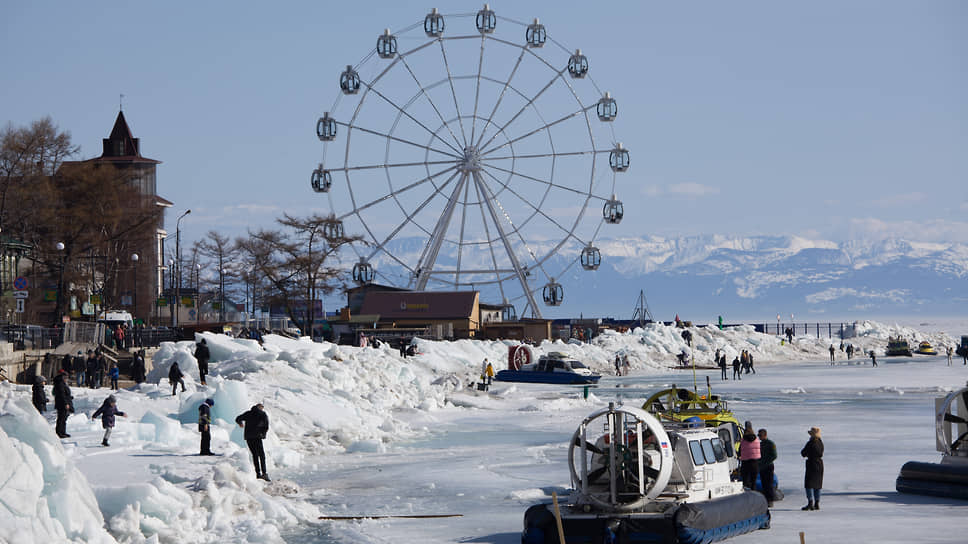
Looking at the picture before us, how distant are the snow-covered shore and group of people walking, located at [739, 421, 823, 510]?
7.66 metres

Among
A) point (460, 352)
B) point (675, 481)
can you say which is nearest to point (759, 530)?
point (675, 481)

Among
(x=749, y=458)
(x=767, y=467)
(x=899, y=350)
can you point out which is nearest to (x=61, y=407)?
(x=749, y=458)

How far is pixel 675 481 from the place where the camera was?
1845 cm

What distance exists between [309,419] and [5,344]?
49.8 ft

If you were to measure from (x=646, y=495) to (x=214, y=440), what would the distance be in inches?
515

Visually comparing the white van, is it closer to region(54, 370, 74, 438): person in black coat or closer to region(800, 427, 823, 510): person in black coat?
region(54, 370, 74, 438): person in black coat

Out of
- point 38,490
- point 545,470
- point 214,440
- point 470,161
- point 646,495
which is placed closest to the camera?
point 38,490

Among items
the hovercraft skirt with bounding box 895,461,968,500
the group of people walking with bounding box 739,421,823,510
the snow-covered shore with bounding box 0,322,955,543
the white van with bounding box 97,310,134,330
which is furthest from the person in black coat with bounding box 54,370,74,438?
the white van with bounding box 97,310,134,330

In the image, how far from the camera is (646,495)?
17.7 metres

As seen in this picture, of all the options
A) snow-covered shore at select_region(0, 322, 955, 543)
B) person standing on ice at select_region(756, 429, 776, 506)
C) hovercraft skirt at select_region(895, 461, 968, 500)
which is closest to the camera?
snow-covered shore at select_region(0, 322, 955, 543)

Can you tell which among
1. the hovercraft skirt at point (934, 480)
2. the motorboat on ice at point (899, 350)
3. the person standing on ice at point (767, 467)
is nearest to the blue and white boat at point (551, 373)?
the hovercraft skirt at point (934, 480)

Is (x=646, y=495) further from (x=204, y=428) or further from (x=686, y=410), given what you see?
(x=204, y=428)

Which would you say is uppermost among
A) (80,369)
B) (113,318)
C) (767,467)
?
(113,318)

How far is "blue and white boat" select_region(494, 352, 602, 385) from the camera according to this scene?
61375 millimetres
